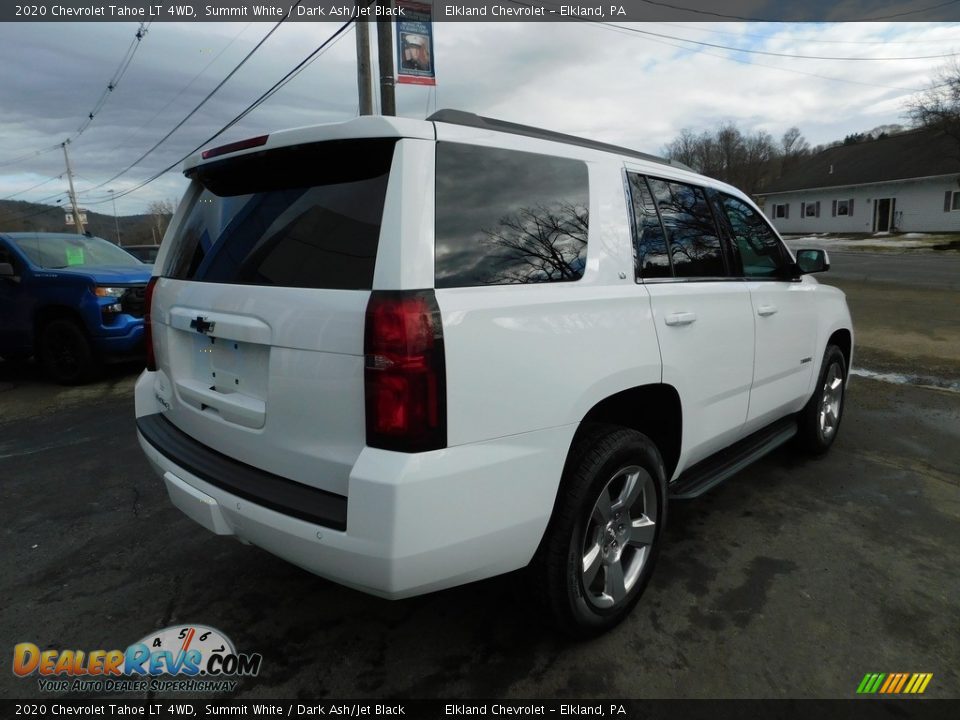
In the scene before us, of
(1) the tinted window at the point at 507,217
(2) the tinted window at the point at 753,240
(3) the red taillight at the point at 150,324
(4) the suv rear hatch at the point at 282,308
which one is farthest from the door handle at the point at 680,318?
(3) the red taillight at the point at 150,324

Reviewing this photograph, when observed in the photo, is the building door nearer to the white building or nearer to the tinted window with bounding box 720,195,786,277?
the white building

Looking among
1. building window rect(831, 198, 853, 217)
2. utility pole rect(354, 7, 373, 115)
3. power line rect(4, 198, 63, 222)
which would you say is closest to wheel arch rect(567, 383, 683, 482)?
utility pole rect(354, 7, 373, 115)

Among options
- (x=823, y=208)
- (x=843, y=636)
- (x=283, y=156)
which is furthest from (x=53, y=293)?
(x=823, y=208)

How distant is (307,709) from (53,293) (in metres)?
6.43

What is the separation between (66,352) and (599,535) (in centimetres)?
688

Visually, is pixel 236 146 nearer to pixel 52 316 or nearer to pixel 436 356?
pixel 436 356

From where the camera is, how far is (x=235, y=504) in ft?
6.72

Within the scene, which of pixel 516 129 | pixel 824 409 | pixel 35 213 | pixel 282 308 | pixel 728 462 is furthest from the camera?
pixel 35 213

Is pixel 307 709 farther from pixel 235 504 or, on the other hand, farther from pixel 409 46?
pixel 409 46

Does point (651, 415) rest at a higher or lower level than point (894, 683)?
higher

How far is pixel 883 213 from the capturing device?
1507 inches

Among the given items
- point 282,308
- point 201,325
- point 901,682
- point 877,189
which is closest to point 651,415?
point 901,682

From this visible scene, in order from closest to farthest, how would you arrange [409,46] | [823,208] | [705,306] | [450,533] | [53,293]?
[450,533]
[705,306]
[53,293]
[409,46]
[823,208]

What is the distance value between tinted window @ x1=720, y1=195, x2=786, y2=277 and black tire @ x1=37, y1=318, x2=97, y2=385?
21.8 feet
